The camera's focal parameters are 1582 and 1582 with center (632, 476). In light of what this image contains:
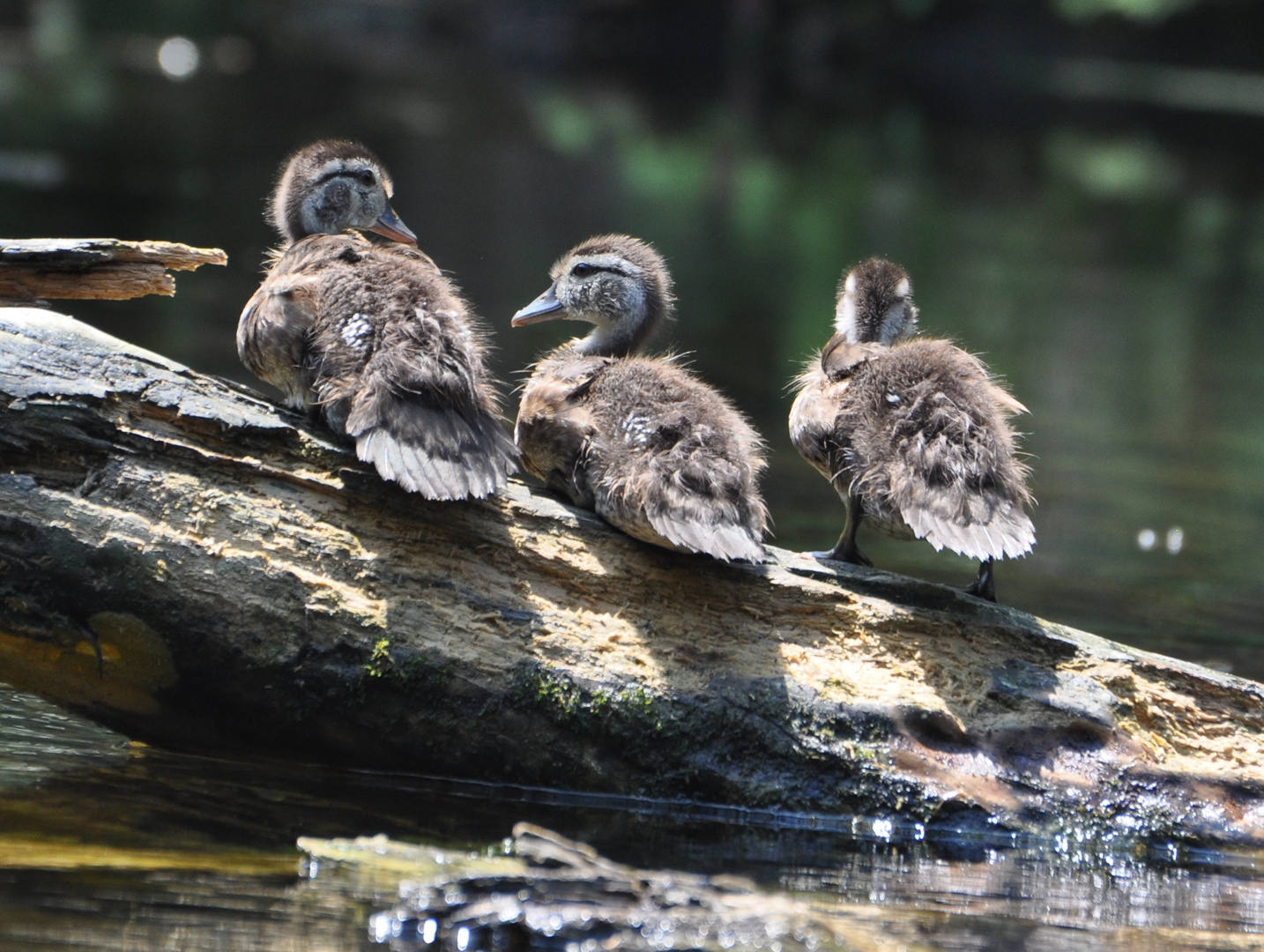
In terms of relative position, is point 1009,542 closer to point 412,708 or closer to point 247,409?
point 412,708

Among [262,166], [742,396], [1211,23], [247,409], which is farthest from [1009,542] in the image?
[1211,23]

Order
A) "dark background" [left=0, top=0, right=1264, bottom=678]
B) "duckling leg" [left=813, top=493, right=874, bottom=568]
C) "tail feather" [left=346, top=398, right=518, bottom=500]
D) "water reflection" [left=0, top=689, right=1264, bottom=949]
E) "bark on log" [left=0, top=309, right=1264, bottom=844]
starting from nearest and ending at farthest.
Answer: "water reflection" [left=0, top=689, right=1264, bottom=949]
"tail feather" [left=346, top=398, right=518, bottom=500]
"bark on log" [left=0, top=309, right=1264, bottom=844]
"duckling leg" [left=813, top=493, right=874, bottom=568]
"dark background" [left=0, top=0, right=1264, bottom=678]

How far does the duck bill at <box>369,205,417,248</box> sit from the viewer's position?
6957mm

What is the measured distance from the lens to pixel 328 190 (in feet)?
21.9

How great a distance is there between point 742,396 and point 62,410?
922 centimetres

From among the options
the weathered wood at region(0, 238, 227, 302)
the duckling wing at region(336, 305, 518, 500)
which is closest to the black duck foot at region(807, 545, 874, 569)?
the duckling wing at region(336, 305, 518, 500)

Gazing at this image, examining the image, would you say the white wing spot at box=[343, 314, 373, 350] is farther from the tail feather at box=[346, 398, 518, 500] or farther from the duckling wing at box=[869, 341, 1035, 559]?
the duckling wing at box=[869, 341, 1035, 559]

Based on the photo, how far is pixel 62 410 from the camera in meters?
5.19

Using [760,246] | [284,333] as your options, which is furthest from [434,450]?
[760,246]

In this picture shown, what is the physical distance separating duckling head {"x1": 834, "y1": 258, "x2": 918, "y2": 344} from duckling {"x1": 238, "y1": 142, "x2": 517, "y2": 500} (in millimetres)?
1757

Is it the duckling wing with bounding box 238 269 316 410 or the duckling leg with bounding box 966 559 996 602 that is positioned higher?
the duckling wing with bounding box 238 269 316 410

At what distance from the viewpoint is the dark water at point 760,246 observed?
5.03 metres

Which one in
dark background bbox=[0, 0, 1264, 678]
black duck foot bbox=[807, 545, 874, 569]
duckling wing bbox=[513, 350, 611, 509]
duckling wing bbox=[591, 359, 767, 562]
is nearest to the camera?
duckling wing bbox=[591, 359, 767, 562]

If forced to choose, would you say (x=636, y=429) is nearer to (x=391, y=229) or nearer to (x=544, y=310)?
(x=544, y=310)
